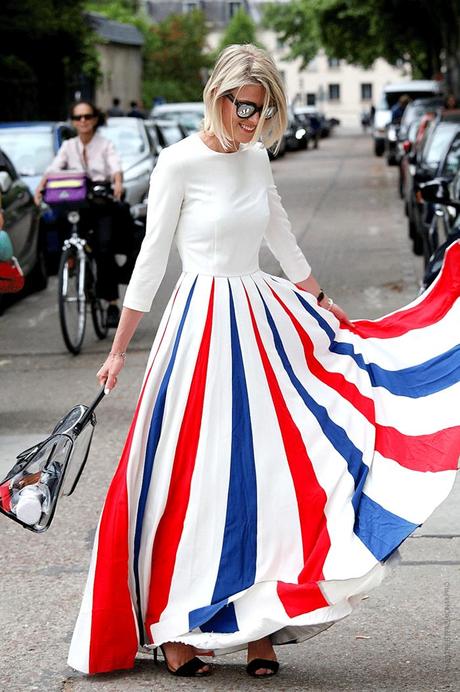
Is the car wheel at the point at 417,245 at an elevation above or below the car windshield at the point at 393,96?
below

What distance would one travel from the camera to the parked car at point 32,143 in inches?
620

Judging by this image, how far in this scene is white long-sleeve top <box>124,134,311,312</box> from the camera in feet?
13.6

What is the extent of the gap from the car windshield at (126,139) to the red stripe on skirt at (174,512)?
49.0ft

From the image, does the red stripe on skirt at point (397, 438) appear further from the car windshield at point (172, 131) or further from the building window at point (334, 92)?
the building window at point (334, 92)

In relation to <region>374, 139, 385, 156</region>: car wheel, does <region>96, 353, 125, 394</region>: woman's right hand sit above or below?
above

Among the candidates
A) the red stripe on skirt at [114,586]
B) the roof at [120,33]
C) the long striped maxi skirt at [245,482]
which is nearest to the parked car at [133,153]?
the long striped maxi skirt at [245,482]

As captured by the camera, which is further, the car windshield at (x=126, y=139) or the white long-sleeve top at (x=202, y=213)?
the car windshield at (x=126, y=139)

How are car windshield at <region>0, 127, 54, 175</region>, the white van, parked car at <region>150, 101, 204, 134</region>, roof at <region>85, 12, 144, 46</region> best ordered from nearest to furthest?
car windshield at <region>0, 127, 54, 175</region>, parked car at <region>150, 101, 204, 134</region>, the white van, roof at <region>85, 12, 144, 46</region>

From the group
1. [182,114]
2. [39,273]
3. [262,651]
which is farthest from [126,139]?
[182,114]

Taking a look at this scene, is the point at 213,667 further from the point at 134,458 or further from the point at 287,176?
the point at 287,176

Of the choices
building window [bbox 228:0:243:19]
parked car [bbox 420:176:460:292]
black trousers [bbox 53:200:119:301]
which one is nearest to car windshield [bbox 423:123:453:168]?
parked car [bbox 420:176:460:292]

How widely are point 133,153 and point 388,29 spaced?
28.7 m

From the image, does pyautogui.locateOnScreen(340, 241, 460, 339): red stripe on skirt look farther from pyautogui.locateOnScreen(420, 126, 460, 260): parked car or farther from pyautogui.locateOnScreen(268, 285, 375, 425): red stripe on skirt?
pyautogui.locateOnScreen(420, 126, 460, 260): parked car

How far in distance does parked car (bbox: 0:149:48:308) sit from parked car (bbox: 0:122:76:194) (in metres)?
1.79
